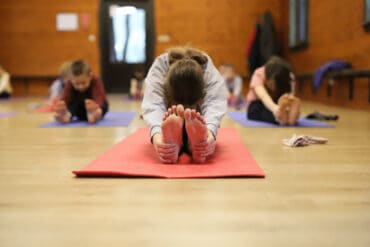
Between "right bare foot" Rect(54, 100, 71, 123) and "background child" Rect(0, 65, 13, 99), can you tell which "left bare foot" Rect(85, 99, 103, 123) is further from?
"background child" Rect(0, 65, 13, 99)

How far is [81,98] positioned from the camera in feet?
10.6

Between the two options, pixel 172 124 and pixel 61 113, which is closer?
pixel 172 124

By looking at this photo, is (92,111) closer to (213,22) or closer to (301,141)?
(301,141)

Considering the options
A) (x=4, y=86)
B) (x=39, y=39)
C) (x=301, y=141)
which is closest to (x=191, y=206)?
(x=301, y=141)

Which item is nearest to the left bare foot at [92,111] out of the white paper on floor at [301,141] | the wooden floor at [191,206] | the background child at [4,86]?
the wooden floor at [191,206]

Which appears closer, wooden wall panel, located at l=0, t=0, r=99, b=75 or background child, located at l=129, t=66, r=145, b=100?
background child, located at l=129, t=66, r=145, b=100

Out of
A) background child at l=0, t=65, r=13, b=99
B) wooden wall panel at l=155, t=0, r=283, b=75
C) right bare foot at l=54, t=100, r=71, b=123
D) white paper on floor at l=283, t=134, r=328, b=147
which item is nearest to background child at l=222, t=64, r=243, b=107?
wooden wall panel at l=155, t=0, r=283, b=75

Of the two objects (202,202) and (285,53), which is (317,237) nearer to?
(202,202)

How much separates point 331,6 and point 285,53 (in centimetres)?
244

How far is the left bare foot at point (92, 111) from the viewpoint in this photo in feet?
9.96

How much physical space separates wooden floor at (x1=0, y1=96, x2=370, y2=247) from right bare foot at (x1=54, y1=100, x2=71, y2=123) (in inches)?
49.1

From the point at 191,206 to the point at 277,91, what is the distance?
1.97 meters

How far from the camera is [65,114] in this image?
10.3ft

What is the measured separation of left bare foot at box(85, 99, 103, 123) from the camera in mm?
3035
